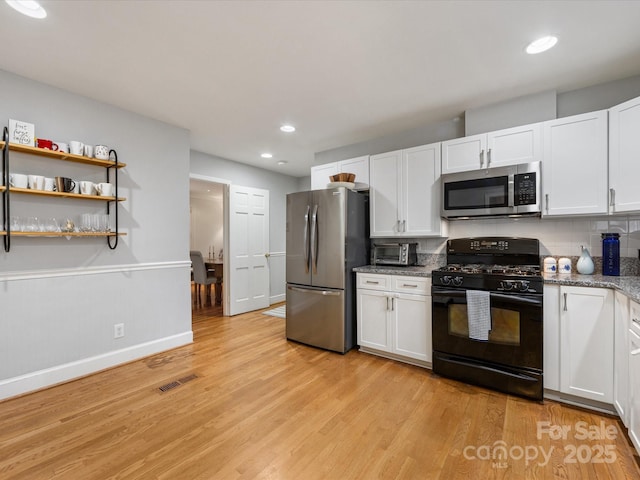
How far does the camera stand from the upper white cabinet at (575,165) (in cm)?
232

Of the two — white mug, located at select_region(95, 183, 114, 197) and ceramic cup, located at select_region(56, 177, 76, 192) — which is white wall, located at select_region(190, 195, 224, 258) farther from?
ceramic cup, located at select_region(56, 177, 76, 192)

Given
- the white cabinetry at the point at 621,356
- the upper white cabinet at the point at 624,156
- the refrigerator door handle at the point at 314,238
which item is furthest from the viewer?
the refrigerator door handle at the point at 314,238

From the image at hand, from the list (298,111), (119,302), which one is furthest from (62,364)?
(298,111)

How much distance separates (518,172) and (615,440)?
6.36 ft

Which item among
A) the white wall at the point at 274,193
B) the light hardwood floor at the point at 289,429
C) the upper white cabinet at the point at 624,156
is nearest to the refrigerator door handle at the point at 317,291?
the light hardwood floor at the point at 289,429

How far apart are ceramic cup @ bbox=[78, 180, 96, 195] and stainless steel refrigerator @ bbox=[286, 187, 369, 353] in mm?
1919

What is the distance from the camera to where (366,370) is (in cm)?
285

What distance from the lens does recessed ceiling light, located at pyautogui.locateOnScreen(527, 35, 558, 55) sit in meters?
1.96

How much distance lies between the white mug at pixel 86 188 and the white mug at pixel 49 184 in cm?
A: 17

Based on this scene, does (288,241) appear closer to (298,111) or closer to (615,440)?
(298,111)

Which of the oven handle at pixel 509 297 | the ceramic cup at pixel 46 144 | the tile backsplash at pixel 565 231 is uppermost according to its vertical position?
the ceramic cup at pixel 46 144

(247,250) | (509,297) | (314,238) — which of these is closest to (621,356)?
(509,297)

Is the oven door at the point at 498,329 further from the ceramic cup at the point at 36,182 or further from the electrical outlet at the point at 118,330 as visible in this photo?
the ceramic cup at the point at 36,182

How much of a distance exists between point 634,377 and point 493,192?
1.58 meters
